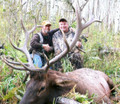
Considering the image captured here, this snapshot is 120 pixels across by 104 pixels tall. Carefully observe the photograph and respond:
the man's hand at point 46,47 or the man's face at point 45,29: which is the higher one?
the man's face at point 45,29

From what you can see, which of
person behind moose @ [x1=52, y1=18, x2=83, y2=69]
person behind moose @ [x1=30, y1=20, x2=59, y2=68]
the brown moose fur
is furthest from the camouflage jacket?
the brown moose fur

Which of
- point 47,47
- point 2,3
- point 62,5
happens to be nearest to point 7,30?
point 2,3

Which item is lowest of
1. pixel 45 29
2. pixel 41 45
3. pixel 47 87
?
pixel 47 87

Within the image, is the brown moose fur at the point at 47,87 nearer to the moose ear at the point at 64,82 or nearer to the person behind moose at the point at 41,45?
the moose ear at the point at 64,82

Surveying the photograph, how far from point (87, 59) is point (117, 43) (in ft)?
4.00

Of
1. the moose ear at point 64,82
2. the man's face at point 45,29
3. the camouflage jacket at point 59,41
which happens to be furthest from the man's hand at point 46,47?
the moose ear at point 64,82

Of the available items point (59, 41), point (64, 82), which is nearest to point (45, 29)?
point (59, 41)

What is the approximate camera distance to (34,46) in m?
5.99

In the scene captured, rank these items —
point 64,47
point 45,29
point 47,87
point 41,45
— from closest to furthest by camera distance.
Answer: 1. point 47,87
2. point 41,45
3. point 64,47
4. point 45,29

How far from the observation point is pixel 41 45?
19.6 ft

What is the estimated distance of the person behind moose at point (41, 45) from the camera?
19.5 feet

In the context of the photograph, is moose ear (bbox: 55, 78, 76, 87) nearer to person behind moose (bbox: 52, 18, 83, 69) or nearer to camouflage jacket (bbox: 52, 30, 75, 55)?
person behind moose (bbox: 52, 18, 83, 69)

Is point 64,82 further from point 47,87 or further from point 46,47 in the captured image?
point 46,47

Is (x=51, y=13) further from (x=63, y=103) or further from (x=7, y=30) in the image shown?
(x=63, y=103)
